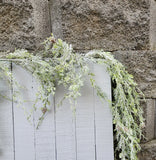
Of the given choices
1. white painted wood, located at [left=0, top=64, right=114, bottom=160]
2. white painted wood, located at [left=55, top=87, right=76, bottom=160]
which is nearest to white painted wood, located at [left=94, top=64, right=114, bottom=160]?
white painted wood, located at [left=0, top=64, right=114, bottom=160]

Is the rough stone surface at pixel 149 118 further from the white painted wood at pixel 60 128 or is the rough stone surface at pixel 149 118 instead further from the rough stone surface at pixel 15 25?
the rough stone surface at pixel 15 25

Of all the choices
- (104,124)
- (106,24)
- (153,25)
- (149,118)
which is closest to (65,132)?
(104,124)

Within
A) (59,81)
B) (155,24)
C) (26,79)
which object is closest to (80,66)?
(59,81)

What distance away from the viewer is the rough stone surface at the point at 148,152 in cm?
101

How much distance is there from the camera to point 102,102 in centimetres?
87

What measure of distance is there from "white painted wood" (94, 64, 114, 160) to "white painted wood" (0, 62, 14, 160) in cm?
43

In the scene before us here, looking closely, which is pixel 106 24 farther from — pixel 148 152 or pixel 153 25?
pixel 148 152

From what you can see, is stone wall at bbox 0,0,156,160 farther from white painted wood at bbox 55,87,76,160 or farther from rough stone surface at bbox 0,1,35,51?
white painted wood at bbox 55,87,76,160

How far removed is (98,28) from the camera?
99cm

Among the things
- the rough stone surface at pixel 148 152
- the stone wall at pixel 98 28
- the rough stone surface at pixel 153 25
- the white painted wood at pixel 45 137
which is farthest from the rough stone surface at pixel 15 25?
the rough stone surface at pixel 148 152

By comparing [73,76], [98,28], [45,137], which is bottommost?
[45,137]

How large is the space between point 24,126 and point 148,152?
0.71 meters

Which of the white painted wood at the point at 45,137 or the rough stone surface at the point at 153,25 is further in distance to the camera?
the rough stone surface at the point at 153,25

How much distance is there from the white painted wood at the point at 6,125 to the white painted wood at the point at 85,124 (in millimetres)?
333
